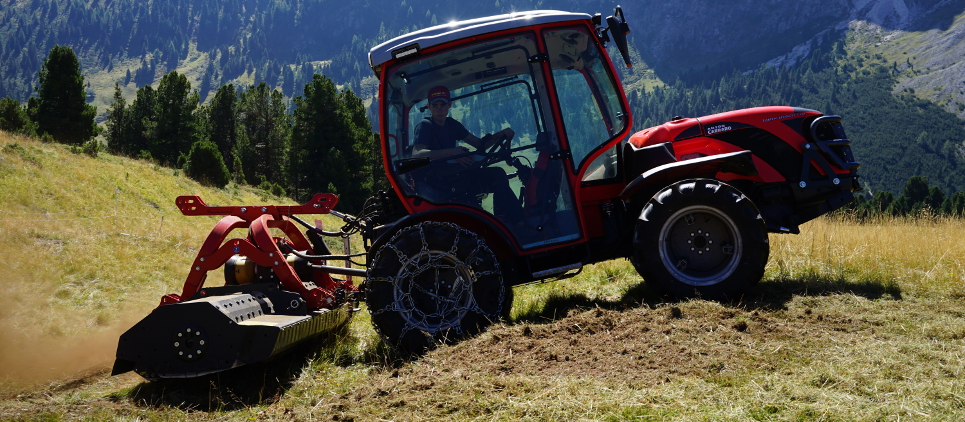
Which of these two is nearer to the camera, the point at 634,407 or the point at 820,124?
the point at 634,407

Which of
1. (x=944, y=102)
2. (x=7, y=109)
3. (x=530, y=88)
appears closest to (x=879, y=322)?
(x=530, y=88)

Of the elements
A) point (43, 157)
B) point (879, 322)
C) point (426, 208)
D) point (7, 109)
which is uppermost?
point (7, 109)

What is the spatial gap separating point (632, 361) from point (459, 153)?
2.49 meters

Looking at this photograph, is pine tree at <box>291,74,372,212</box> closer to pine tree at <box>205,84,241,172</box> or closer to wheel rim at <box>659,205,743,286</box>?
pine tree at <box>205,84,241,172</box>

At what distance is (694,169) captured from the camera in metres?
6.17

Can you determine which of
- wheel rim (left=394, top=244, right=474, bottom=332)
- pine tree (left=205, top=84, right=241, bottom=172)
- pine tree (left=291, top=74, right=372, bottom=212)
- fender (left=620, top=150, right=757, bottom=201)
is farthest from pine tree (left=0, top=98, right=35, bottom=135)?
fender (left=620, top=150, right=757, bottom=201)

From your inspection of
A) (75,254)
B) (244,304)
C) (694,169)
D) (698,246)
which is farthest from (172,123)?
(698,246)

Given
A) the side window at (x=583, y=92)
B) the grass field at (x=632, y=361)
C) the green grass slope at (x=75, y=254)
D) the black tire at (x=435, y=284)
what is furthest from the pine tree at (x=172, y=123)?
the side window at (x=583, y=92)

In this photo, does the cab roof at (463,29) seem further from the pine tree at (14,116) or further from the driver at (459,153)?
the pine tree at (14,116)

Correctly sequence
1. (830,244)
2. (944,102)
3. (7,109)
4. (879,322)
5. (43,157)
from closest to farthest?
(879,322) < (830,244) < (43,157) < (7,109) < (944,102)

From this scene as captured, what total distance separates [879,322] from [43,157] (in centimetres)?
2824

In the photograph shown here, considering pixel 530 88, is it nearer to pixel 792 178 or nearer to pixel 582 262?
pixel 582 262

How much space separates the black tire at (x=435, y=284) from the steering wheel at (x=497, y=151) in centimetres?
68

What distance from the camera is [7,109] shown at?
35.7m
